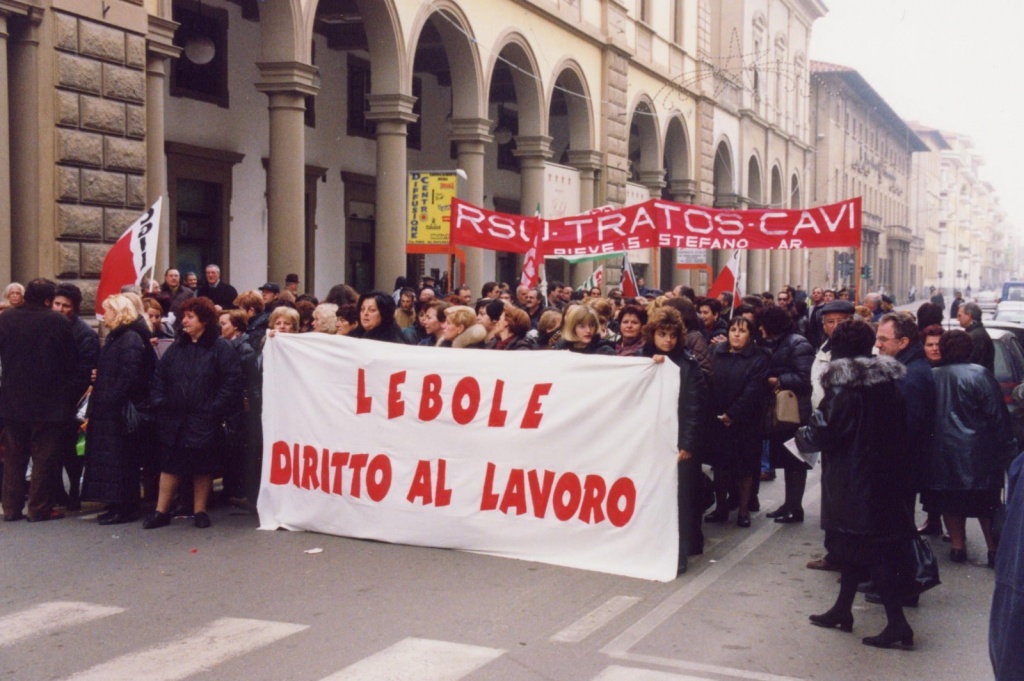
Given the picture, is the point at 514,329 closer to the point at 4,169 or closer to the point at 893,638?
the point at 893,638

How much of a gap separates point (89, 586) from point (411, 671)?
8.38 ft

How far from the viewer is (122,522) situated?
28.9ft

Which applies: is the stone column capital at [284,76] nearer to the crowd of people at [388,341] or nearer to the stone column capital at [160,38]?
the stone column capital at [160,38]

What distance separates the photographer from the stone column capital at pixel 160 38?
1315 centimetres

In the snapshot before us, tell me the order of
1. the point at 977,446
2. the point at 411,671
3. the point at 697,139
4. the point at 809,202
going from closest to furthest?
1. the point at 411,671
2. the point at 977,446
3. the point at 697,139
4. the point at 809,202

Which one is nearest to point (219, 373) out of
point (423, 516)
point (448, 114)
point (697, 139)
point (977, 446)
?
point (423, 516)

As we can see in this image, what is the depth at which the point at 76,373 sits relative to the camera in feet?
29.3

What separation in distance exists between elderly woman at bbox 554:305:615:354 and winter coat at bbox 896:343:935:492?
192 centimetres

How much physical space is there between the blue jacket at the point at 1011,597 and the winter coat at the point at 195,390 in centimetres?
660

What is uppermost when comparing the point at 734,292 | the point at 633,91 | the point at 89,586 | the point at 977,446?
the point at 633,91

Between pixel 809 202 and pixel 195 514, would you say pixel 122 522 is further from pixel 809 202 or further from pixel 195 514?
pixel 809 202

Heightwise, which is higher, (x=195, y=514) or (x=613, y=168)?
(x=613, y=168)

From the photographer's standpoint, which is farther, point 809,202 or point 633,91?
point 809,202

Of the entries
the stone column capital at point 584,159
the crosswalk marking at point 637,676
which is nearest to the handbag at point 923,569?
the crosswalk marking at point 637,676
